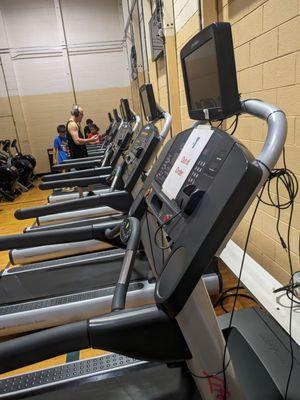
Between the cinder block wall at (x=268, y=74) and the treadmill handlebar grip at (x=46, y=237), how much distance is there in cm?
116

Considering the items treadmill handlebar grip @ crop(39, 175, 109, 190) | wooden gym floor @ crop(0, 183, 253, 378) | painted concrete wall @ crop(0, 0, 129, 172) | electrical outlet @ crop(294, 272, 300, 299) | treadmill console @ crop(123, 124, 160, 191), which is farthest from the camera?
painted concrete wall @ crop(0, 0, 129, 172)

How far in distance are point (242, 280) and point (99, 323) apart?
142 centimetres

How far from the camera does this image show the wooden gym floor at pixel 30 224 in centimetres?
188

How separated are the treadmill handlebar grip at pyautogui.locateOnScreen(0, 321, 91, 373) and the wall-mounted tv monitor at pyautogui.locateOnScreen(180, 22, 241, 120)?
706 mm

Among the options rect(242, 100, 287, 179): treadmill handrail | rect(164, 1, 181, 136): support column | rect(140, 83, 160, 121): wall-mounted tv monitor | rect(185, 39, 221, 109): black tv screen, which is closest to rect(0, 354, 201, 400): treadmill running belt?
rect(242, 100, 287, 179): treadmill handrail

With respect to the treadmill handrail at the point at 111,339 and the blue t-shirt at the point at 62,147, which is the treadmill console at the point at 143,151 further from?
the blue t-shirt at the point at 62,147

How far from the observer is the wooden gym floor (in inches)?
74.0

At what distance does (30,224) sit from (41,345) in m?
4.27

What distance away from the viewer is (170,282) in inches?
31.6

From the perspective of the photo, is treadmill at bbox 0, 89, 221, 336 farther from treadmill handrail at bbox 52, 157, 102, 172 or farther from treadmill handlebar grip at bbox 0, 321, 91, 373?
treadmill handrail at bbox 52, 157, 102, 172

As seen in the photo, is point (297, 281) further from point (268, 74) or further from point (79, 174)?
point (79, 174)

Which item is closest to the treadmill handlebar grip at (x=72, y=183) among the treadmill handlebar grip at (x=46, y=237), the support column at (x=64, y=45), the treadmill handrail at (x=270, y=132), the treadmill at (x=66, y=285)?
the treadmill at (x=66, y=285)

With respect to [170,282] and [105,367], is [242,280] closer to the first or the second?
[105,367]

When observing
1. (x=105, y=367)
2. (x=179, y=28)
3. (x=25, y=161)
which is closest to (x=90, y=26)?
(x=25, y=161)
